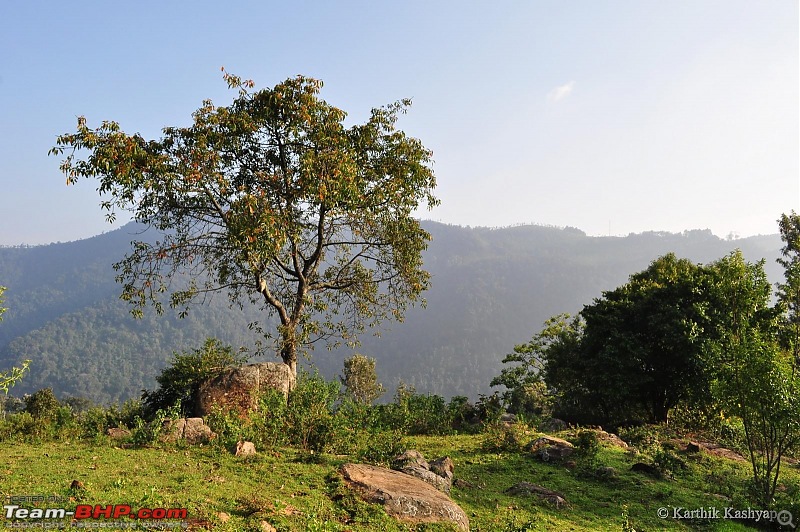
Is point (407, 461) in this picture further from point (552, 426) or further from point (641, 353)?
point (641, 353)

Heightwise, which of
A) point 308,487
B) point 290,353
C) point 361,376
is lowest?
point 361,376

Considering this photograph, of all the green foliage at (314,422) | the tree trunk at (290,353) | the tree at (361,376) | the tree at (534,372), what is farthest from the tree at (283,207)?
the tree at (361,376)

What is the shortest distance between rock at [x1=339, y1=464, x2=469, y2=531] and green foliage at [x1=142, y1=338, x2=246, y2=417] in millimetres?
8409

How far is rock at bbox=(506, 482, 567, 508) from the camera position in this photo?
990cm

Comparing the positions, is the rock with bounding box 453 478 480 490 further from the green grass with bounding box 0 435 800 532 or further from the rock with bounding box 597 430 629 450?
the rock with bounding box 597 430 629 450

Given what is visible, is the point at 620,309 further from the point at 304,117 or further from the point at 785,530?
the point at 304,117

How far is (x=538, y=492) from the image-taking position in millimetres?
10391

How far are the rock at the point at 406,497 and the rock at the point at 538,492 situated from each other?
115 inches

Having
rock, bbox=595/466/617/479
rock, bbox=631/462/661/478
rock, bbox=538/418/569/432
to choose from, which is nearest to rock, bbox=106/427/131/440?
rock, bbox=595/466/617/479

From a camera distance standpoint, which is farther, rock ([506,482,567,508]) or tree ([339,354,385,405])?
tree ([339,354,385,405])

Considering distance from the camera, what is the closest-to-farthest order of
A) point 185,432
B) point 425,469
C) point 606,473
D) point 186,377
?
1. point 425,469
2. point 185,432
3. point 606,473
4. point 186,377

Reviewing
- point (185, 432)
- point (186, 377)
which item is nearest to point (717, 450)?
point (185, 432)

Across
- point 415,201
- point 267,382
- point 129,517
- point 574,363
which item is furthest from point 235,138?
point 574,363

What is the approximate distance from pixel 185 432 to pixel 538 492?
329 inches
